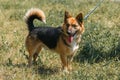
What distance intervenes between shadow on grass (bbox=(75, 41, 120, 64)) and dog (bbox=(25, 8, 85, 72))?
0.55m

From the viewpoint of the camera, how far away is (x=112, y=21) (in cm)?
1145

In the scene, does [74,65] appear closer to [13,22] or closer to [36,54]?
[36,54]

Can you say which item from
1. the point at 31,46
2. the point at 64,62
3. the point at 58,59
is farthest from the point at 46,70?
the point at 58,59

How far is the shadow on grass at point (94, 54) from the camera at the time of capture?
7721 mm

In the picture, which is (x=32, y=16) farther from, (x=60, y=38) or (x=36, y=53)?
(x=60, y=38)

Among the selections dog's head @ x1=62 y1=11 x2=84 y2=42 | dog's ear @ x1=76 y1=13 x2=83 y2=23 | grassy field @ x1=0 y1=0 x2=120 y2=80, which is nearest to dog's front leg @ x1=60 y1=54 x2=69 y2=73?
grassy field @ x1=0 y1=0 x2=120 y2=80

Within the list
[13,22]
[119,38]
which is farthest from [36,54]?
[13,22]

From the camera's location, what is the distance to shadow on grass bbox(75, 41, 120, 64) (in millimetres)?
7721

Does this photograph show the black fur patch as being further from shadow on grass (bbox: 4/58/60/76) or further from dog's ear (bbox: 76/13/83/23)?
dog's ear (bbox: 76/13/83/23)

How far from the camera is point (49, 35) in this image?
7301 millimetres

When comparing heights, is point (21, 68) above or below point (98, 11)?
below

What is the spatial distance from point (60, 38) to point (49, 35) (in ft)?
0.97

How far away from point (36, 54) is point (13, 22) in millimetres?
3871

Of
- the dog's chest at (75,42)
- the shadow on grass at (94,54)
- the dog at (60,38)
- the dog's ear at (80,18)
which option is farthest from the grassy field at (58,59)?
the dog's ear at (80,18)
